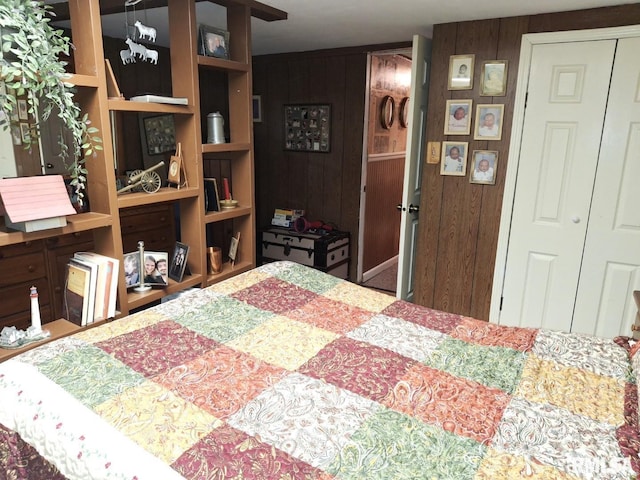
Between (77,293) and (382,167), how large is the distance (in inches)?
134

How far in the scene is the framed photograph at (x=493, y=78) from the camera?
291cm

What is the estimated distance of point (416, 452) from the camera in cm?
Result: 107

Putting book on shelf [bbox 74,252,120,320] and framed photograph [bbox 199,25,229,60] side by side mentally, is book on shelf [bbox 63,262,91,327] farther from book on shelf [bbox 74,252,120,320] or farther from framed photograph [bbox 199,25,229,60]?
framed photograph [bbox 199,25,229,60]

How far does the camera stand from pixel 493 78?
2.95 metres

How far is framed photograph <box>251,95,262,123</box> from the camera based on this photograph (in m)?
4.70

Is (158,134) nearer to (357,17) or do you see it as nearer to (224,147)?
(224,147)

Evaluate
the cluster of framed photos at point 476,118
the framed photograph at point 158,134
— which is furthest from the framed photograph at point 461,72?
the framed photograph at point 158,134

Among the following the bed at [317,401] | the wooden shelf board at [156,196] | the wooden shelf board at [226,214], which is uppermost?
the wooden shelf board at [156,196]

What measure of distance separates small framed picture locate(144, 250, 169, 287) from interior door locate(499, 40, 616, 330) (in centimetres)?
225

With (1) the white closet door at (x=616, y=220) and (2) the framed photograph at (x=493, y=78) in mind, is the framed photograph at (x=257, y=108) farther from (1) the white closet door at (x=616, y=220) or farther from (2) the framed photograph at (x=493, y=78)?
(1) the white closet door at (x=616, y=220)

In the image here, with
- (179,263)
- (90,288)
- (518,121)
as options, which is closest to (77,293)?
(90,288)

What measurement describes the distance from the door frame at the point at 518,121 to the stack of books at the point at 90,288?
2.43 meters

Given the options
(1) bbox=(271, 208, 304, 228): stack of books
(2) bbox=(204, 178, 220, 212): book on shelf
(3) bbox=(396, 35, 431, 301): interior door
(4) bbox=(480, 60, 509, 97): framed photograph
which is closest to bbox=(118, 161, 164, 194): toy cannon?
(2) bbox=(204, 178, 220, 212): book on shelf

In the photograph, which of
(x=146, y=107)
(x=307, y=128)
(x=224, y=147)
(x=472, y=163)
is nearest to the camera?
(x=146, y=107)
